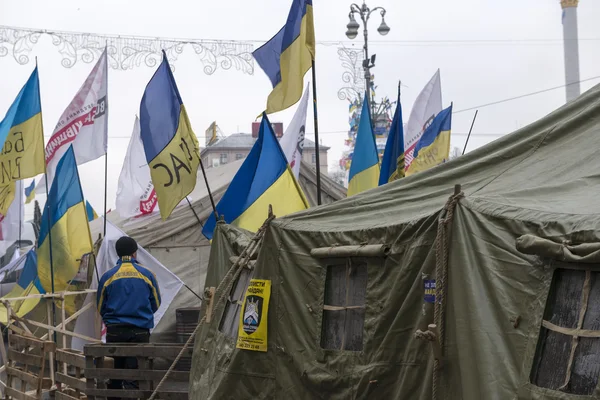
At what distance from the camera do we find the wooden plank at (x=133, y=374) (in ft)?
28.6

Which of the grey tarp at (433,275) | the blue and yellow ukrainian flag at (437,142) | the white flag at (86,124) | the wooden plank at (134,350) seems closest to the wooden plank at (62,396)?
the wooden plank at (134,350)

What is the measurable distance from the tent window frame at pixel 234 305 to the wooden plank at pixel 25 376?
2.67 m

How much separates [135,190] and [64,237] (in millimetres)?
3813

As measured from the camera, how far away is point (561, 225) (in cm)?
480

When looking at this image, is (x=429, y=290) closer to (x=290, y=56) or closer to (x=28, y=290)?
(x=290, y=56)

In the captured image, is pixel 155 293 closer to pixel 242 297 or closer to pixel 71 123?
pixel 242 297

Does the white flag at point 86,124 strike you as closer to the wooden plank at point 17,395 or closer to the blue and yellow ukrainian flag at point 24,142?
the blue and yellow ukrainian flag at point 24,142

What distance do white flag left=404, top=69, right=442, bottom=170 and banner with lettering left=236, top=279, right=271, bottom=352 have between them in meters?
8.64

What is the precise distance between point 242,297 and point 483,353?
3.54m

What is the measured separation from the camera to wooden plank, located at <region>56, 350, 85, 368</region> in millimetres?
9297

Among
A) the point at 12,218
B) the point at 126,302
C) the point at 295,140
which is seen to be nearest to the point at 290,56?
the point at 126,302

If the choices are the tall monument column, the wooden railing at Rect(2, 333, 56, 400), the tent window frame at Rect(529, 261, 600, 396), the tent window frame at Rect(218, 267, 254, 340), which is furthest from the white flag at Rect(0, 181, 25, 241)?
the tall monument column

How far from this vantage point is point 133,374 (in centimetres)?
880

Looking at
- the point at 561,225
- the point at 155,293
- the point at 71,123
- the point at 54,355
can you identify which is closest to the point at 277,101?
the point at 155,293
